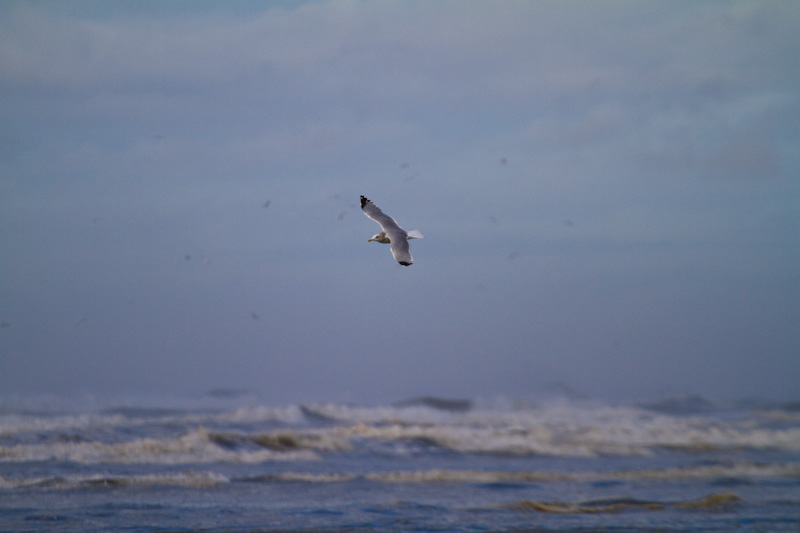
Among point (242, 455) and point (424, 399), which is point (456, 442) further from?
point (424, 399)

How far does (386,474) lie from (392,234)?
601 cm

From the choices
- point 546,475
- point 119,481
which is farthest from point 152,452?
point 546,475

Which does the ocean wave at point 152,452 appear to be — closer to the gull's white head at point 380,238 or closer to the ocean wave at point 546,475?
the ocean wave at point 546,475

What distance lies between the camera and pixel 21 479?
46.0ft

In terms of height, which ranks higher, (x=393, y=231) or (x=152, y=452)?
(x=393, y=231)

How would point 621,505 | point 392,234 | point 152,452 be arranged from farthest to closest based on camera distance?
point 152,452, point 621,505, point 392,234

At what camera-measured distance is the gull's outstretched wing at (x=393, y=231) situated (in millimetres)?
10984

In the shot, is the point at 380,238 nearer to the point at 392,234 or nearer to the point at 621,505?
the point at 392,234

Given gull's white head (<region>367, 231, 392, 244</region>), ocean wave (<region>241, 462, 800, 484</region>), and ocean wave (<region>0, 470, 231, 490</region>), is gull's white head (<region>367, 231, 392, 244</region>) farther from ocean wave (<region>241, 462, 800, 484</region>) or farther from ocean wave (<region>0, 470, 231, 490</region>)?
ocean wave (<region>0, 470, 231, 490</region>)

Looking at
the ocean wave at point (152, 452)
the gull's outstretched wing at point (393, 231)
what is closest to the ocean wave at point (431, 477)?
the ocean wave at point (152, 452)

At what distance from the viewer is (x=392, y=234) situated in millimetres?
11797

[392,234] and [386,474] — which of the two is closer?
[392,234]

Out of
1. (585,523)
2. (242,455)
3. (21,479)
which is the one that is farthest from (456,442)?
(21,479)

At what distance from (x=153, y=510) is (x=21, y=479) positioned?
3215 mm
